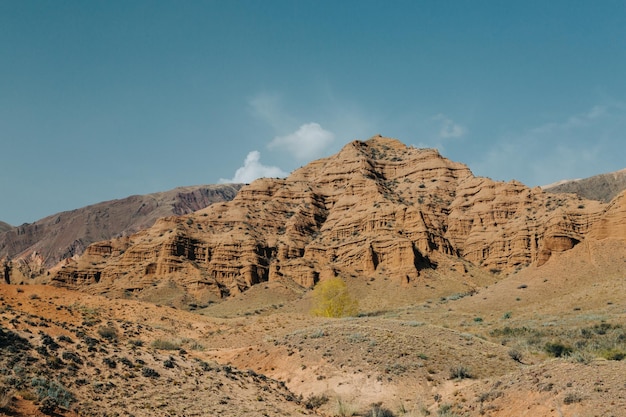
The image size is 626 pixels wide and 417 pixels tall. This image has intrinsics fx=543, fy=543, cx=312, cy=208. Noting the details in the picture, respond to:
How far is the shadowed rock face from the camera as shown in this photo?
91.6m

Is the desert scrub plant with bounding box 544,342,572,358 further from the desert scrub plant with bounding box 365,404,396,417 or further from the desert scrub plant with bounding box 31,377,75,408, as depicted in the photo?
the desert scrub plant with bounding box 31,377,75,408

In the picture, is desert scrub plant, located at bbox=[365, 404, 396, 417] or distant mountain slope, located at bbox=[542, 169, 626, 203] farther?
distant mountain slope, located at bbox=[542, 169, 626, 203]

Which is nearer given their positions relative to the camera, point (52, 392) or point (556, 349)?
point (52, 392)

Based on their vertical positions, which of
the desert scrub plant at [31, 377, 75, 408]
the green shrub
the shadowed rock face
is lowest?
the desert scrub plant at [31, 377, 75, 408]

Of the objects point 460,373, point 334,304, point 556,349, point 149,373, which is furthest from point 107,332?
point 334,304

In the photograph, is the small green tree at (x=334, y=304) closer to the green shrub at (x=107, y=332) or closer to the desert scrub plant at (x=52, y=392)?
the green shrub at (x=107, y=332)

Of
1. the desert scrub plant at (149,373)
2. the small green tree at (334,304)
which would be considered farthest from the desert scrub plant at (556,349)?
the small green tree at (334,304)

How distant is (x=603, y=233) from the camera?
63625 mm

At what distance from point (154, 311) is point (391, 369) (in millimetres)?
35372

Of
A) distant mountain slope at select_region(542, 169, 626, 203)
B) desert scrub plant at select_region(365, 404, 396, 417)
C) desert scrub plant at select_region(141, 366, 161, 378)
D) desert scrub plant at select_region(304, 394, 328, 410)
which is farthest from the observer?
distant mountain slope at select_region(542, 169, 626, 203)

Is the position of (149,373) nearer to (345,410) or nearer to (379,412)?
(345,410)

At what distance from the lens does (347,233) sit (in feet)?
349

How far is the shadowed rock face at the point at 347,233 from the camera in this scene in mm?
91625

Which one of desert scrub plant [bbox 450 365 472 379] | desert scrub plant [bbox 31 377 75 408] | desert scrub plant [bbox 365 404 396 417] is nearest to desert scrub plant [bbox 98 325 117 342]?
desert scrub plant [bbox 31 377 75 408]
